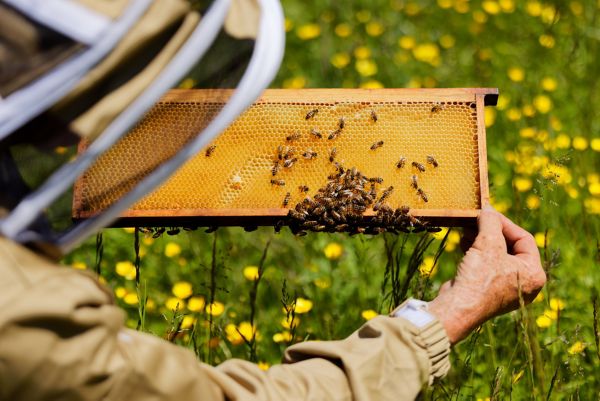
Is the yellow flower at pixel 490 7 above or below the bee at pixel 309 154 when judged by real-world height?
above

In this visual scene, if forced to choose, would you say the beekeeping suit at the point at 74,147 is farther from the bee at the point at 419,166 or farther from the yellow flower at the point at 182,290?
the yellow flower at the point at 182,290

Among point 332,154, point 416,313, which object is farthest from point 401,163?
point 416,313

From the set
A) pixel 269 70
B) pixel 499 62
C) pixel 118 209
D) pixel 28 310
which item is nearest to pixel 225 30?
pixel 269 70

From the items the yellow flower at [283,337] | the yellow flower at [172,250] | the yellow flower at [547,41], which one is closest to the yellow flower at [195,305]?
the yellow flower at [283,337]

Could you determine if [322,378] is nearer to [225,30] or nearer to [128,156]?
[128,156]

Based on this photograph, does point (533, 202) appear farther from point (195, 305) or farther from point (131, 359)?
point (131, 359)

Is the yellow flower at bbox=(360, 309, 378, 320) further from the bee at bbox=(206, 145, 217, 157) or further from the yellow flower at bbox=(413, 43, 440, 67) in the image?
the yellow flower at bbox=(413, 43, 440, 67)

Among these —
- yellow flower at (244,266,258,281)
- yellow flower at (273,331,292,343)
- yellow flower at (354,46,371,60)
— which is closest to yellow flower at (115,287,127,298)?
yellow flower at (244,266,258,281)
